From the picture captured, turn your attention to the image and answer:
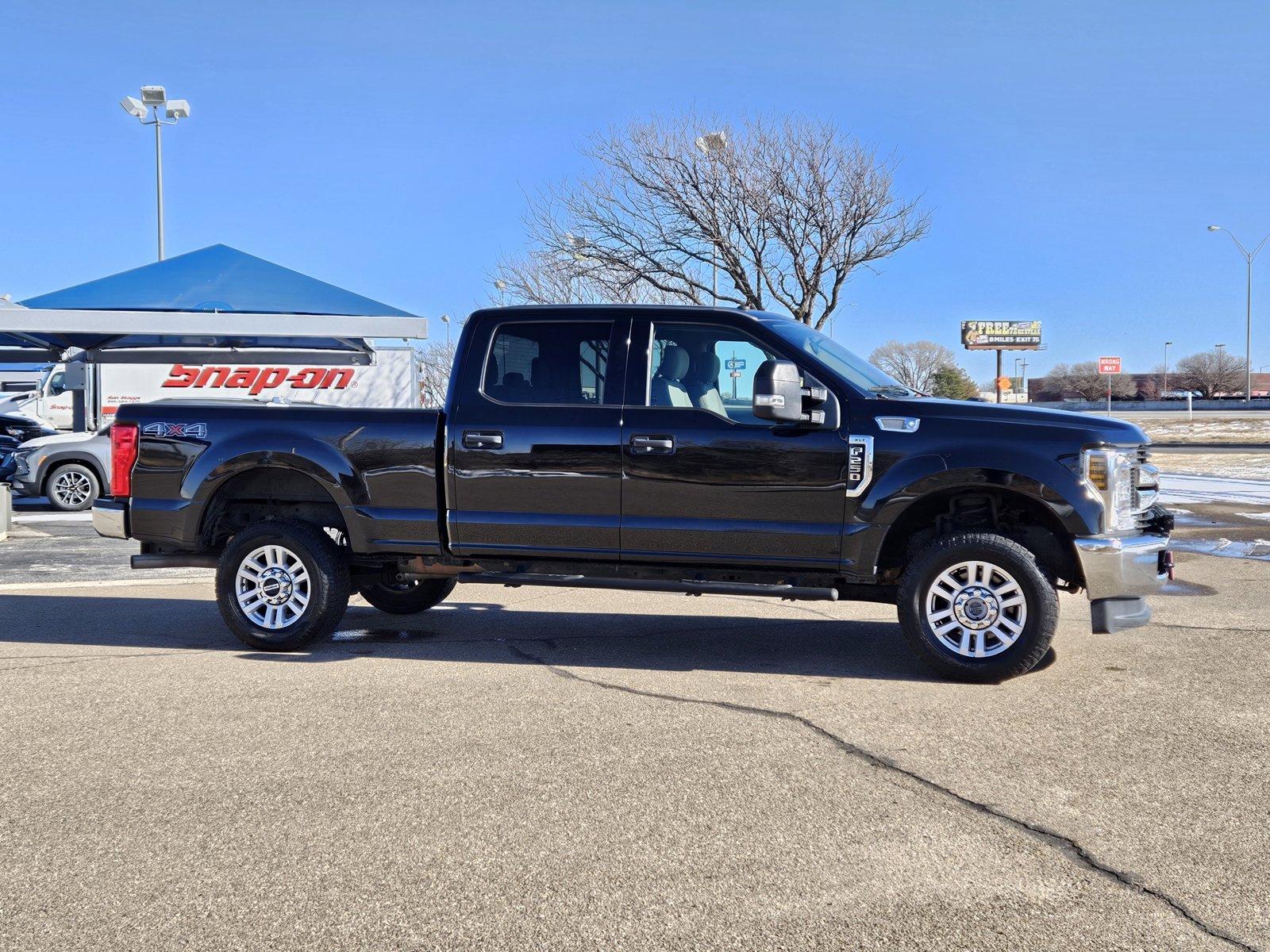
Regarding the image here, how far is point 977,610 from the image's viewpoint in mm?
6000

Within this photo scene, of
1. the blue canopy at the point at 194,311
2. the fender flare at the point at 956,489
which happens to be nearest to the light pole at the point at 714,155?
the blue canopy at the point at 194,311

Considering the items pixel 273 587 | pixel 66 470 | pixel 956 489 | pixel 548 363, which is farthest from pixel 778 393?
pixel 66 470

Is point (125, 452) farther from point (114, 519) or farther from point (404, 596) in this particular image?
point (404, 596)

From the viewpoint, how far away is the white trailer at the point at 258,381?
1008 inches

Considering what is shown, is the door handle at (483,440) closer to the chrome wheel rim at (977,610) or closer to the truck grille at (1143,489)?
the chrome wheel rim at (977,610)

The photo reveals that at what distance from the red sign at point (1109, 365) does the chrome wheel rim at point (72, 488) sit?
234 ft

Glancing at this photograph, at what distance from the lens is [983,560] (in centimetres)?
599

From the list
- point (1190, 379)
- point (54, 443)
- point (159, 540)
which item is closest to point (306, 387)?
point (54, 443)

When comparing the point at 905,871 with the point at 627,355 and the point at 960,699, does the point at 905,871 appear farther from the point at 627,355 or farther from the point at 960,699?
the point at 627,355

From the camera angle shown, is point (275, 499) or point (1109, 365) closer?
point (275, 499)

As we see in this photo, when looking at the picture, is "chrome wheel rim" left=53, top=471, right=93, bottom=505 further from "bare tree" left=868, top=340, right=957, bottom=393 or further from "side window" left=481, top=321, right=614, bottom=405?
"bare tree" left=868, top=340, right=957, bottom=393

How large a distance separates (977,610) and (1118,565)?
740mm

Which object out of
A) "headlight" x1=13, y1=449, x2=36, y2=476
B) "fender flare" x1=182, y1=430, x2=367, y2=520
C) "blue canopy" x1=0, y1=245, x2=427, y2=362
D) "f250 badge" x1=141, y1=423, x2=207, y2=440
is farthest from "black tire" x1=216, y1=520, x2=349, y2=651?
"blue canopy" x1=0, y1=245, x2=427, y2=362

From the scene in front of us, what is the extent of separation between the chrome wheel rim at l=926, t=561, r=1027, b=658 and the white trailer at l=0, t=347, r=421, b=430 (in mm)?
20264
